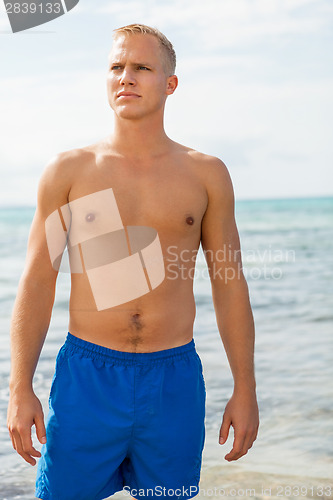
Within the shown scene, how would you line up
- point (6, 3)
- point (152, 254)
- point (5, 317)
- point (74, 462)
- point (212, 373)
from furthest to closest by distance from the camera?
point (5, 317), point (212, 373), point (6, 3), point (152, 254), point (74, 462)

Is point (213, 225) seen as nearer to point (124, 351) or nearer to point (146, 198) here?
point (146, 198)

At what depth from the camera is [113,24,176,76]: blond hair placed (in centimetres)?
231

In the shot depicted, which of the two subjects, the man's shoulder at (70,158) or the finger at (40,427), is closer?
the finger at (40,427)

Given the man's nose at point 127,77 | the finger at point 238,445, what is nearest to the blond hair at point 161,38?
the man's nose at point 127,77

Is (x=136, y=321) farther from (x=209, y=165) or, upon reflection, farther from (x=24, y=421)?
(x=209, y=165)

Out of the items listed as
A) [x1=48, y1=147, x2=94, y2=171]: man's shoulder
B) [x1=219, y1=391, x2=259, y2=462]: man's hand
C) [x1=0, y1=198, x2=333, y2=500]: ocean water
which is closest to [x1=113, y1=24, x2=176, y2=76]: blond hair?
[x1=48, y1=147, x2=94, y2=171]: man's shoulder

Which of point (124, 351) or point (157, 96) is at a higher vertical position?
point (157, 96)

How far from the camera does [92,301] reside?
2258 mm

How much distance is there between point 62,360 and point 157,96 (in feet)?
3.05

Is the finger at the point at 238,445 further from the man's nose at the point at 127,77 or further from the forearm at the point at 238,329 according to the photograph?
the man's nose at the point at 127,77

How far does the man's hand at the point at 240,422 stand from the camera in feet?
7.55

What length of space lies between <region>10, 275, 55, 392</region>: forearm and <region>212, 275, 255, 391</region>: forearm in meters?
0.62

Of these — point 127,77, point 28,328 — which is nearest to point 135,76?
point 127,77

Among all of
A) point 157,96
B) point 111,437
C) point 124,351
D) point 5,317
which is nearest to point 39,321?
point 124,351
